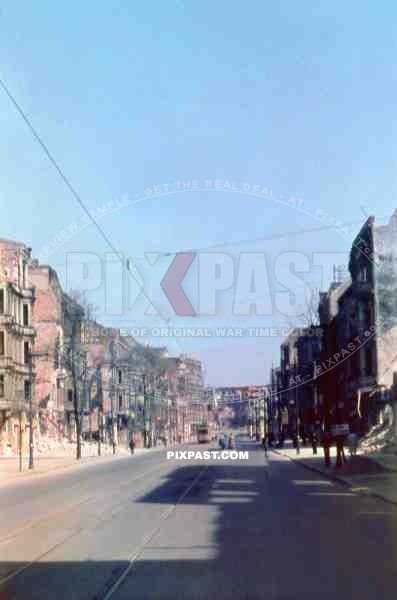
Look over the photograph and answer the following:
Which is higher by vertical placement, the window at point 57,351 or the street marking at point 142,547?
the window at point 57,351

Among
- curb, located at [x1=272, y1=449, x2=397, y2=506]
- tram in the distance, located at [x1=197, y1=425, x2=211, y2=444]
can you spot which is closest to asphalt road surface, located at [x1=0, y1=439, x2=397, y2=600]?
curb, located at [x1=272, y1=449, x2=397, y2=506]

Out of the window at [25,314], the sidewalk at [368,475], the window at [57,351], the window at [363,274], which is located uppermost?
the window at [363,274]

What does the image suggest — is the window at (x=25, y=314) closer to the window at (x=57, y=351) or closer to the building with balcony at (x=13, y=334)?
the building with balcony at (x=13, y=334)

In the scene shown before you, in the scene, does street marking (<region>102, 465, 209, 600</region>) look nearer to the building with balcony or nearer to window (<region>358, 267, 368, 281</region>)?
window (<region>358, 267, 368, 281</region>)

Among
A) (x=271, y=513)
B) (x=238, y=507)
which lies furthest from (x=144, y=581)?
(x=238, y=507)

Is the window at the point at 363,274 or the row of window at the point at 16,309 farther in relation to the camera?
the row of window at the point at 16,309

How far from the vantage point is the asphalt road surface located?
1022 centimetres

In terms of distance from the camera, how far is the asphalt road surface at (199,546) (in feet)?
33.5

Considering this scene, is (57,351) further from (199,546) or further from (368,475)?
(199,546)

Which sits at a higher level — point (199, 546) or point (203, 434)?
point (199, 546)

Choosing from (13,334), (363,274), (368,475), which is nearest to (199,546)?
(368,475)

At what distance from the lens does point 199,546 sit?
13.9 meters

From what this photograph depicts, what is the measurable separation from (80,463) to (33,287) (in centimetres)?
1752

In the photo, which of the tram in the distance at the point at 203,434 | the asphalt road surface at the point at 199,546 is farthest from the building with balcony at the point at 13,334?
the asphalt road surface at the point at 199,546
